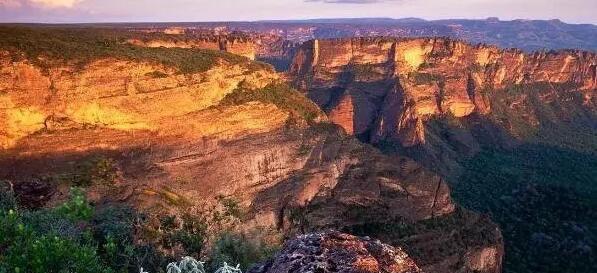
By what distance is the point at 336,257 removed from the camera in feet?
26.0

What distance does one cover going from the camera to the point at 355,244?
836 cm

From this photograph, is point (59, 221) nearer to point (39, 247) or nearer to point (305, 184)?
point (39, 247)

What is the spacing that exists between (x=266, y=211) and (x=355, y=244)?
30376 mm

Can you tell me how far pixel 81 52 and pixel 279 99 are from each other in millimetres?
16165

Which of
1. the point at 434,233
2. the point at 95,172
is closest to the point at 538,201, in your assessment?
the point at 434,233

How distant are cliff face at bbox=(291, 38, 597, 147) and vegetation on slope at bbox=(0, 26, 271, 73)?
40942 millimetres

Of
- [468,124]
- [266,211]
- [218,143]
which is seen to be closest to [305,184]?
[266,211]

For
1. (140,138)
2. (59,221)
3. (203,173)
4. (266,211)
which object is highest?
(59,221)

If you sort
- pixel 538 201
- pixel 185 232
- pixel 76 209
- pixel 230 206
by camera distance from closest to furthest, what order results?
1. pixel 76 209
2. pixel 185 232
3. pixel 230 206
4. pixel 538 201

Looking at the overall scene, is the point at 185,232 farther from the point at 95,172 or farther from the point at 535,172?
the point at 535,172

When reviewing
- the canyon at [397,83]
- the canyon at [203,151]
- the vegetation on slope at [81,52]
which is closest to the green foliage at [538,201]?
the canyon at [203,151]

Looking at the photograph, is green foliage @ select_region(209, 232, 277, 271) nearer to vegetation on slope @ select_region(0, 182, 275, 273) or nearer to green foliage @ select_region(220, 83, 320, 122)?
vegetation on slope @ select_region(0, 182, 275, 273)

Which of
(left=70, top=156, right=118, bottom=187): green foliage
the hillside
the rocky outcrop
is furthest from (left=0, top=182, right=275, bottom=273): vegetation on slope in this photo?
the hillside

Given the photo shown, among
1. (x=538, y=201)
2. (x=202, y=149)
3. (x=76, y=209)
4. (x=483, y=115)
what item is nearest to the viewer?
(x=76, y=209)
